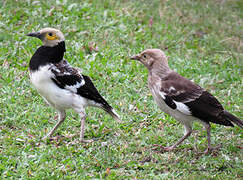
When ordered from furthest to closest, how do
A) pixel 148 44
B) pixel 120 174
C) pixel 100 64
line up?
pixel 148 44 < pixel 100 64 < pixel 120 174

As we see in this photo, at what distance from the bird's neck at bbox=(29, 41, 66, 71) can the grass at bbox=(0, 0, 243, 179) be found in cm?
123

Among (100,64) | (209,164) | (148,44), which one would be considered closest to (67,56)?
(100,64)

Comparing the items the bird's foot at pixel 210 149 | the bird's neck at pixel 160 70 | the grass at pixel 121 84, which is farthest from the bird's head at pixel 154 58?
the bird's foot at pixel 210 149

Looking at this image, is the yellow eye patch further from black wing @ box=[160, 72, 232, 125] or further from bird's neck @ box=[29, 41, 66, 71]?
black wing @ box=[160, 72, 232, 125]

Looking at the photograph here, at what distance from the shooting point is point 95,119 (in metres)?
8.05

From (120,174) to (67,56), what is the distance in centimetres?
425

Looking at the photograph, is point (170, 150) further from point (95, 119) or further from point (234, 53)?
point (234, 53)

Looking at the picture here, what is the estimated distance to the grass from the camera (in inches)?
261

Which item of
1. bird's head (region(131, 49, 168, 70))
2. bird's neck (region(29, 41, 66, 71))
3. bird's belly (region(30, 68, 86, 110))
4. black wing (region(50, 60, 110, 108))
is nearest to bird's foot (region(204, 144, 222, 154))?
bird's head (region(131, 49, 168, 70))

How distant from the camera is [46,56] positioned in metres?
7.00

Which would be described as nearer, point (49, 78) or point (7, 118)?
point (49, 78)

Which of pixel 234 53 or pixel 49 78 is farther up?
pixel 49 78

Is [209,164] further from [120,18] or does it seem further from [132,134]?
[120,18]

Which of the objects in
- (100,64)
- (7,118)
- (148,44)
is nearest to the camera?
(7,118)
